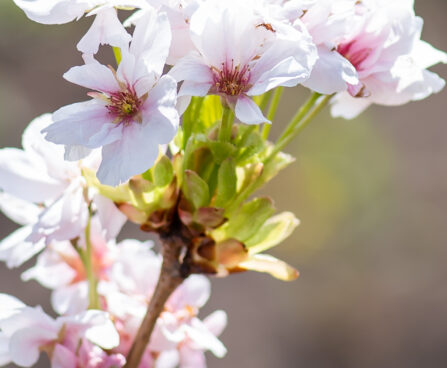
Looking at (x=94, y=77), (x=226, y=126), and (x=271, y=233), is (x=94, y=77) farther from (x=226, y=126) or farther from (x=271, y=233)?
(x=271, y=233)

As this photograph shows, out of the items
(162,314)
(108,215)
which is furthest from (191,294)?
(108,215)

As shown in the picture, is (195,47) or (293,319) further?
(293,319)

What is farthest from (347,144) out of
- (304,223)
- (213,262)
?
(213,262)

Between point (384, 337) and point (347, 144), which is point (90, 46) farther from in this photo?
point (347, 144)

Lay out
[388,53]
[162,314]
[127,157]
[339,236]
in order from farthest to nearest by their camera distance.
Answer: [339,236] < [162,314] < [388,53] < [127,157]

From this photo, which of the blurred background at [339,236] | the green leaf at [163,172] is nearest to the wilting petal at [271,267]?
the green leaf at [163,172]

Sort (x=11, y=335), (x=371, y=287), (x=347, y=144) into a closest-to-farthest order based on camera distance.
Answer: (x=11, y=335) → (x=371, y=287) → (x=347, y=144)

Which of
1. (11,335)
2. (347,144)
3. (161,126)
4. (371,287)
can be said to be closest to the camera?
(161,126)

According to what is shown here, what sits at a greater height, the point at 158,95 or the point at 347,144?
the point at 158,95
